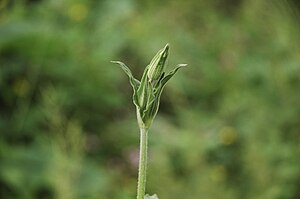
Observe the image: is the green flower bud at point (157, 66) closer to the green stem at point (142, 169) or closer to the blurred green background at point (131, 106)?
the green stem at point (142, 169)

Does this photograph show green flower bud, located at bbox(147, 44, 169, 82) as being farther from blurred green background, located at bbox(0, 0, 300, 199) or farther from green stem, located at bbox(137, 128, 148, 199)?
blurred green background, located at bbox(0, 0, 300, 199)

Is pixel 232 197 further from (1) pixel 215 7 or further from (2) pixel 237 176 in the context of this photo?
(1) pixel 215 7

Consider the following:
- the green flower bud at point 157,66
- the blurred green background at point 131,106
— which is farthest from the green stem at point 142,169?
the blurred green background at point 131,106

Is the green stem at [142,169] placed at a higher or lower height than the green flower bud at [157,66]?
lower

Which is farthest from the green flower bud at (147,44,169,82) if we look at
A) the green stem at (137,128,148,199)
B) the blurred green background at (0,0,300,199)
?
the blurred green background at (0,0,300,199)

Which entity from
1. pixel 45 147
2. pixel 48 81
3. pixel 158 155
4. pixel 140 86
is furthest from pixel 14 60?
pixel 140 86

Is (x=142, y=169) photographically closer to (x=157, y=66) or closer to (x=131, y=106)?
(x=157, y=66)

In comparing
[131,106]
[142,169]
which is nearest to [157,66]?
[142,169]

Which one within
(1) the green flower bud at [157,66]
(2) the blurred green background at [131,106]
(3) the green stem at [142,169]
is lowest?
(3) the green stem at [142,169]
